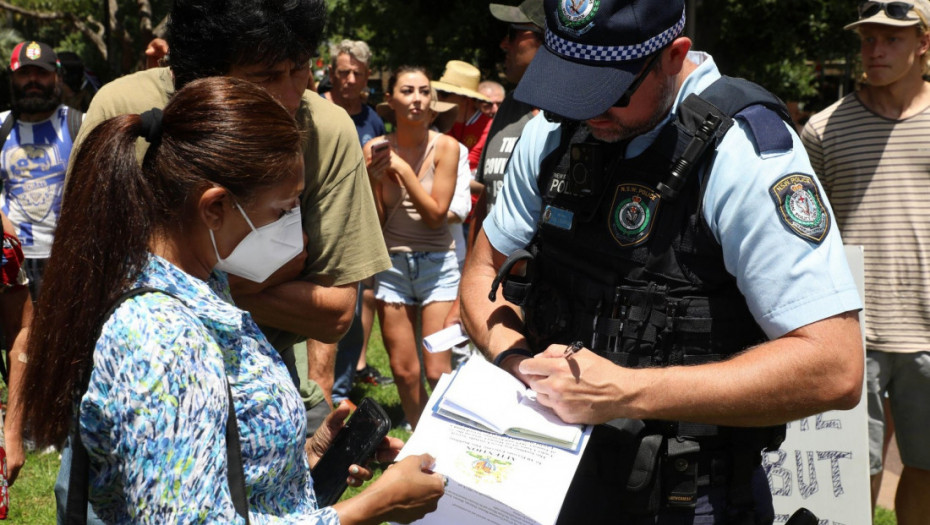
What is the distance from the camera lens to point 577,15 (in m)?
2.10

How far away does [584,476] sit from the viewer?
221 cm

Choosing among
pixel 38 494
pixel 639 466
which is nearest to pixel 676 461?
pixel 639 466

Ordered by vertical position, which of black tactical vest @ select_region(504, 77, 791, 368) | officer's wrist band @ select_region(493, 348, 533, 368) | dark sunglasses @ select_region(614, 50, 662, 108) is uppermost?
dark sunglasses @ select_region(614, 50, 662, 108)

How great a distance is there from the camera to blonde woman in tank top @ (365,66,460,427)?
5637mm

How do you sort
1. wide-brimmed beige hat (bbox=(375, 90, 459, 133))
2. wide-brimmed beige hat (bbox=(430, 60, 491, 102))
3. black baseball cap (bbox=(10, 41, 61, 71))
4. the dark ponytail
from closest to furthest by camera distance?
the dark ponytail < black baseball cap (bbox=(10, 41, 61, 71)) < wide-brimmed beige hat (bbox=(375, 90, 459, 133)) < wide-brimmed beige hat (bbox=(430, 60, 491, 102))

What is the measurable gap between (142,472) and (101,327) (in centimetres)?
26

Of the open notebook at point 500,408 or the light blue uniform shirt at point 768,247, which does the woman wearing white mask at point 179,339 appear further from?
the light blue uniform shirt at point 768,247

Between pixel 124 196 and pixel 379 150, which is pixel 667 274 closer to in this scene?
pixel 124 196

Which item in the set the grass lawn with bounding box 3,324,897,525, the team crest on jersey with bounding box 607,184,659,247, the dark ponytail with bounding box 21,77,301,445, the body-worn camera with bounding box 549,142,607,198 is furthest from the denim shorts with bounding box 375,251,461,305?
the dark ponytail with bounding box 21,77,301,445

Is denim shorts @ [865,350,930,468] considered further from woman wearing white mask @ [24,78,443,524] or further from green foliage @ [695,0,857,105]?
green foliage @ [695,0,857,105]

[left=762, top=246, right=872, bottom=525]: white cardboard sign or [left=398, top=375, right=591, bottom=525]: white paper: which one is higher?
[left=398, top=375, right=591, bottom=525]: white paper

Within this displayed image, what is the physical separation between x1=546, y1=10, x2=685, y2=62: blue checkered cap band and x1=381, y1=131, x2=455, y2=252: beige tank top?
12.0 ft

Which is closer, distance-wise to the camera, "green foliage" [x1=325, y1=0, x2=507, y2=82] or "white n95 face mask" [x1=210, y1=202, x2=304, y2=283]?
"white n95 face mask" [x1=210, y1=202, x2=304, y2=283]

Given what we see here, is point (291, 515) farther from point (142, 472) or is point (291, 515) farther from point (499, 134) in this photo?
point (499, 134)
